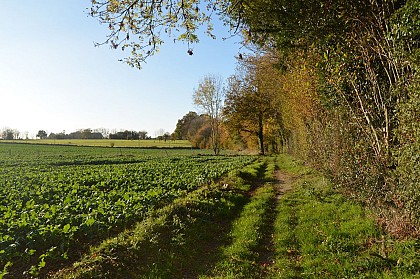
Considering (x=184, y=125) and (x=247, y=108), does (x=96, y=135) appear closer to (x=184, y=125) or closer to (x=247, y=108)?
(x=184, y=125)

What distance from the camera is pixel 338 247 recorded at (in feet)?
22.9

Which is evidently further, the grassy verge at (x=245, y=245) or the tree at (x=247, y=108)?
the tree at (x=247, y=108)

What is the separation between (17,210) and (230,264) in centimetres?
962

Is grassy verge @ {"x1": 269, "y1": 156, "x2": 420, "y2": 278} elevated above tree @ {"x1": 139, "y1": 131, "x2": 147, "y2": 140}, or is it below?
below

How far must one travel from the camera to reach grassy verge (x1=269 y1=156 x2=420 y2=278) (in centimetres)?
580

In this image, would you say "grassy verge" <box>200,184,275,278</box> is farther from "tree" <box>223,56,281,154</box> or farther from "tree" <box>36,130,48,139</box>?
"tree" <box>36,130,48,139</box>

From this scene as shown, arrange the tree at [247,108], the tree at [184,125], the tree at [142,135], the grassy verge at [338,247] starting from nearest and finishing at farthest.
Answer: the grassy verge at [338,247]
the tree at [247,108]
the tree at [184,125]
the tree at [142,135]

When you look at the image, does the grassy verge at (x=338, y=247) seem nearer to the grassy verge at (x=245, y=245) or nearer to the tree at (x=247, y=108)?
the grassy verge at (x=245, y=245)

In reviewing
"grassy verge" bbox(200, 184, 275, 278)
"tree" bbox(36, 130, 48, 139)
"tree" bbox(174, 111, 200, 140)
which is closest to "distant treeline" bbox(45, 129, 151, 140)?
"tree" bbox(36, 130, 48, 139)

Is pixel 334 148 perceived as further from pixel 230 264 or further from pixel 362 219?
pixel 230 264

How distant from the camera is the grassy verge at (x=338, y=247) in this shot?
5803mm

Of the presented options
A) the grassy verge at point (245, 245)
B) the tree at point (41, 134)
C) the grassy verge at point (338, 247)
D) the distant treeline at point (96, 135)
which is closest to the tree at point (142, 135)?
the distant treeline at point (96, 135)

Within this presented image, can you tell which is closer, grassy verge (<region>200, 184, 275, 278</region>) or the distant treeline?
grassy verge (<region>200, 184, 275, 278</region>)

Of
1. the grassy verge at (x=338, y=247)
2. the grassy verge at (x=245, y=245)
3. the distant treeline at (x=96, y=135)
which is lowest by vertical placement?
the grassy verge at (x=245, y=245)
